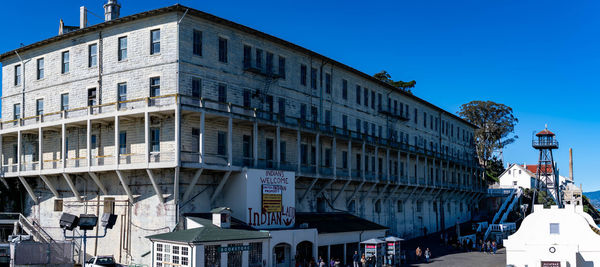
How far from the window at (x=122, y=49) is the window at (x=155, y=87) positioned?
3.11m

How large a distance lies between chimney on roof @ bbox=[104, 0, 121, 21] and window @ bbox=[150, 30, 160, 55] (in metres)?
7.23

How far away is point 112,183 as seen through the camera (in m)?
39.2

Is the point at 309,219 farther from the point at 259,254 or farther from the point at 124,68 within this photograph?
the point at 124,68

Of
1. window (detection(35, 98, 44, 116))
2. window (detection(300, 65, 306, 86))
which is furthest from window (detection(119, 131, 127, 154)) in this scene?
window (detection(300, 65, 306, 86))

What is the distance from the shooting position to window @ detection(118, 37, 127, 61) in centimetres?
3909

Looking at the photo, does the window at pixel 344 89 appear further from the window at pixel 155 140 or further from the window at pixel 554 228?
the window at pixel 554 228

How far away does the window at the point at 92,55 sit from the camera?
1597 inches

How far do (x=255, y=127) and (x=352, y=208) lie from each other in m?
16.7

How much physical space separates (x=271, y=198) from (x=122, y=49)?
14.0m

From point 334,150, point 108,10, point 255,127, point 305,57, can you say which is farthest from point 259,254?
point 108,10

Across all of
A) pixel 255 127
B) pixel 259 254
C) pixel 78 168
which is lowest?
pixel 259 254

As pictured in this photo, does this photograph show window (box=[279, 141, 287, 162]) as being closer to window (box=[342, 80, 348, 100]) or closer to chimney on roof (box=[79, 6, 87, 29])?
window (box=[342, 80, 348, 100])

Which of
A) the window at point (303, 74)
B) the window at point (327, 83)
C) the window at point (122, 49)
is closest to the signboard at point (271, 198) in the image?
the window at point (303, 74)

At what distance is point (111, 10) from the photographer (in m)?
43.6
